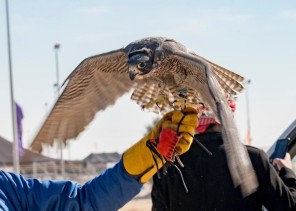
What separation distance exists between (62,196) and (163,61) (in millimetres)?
1223

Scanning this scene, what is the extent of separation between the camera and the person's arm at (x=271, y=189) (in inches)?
155

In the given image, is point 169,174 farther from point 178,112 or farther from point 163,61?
point 178,112

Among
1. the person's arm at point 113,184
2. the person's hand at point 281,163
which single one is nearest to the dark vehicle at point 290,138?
the person's hand at point 281,163

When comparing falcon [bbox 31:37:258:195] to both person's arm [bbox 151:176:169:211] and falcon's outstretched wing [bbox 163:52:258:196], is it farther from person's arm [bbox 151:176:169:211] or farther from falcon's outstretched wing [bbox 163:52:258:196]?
person's arm [bbox 151:176:169:211]

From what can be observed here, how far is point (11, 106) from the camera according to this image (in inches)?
846

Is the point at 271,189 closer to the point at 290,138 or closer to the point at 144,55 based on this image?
the point at 290,138

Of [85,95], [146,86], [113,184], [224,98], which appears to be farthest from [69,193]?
[85,95]

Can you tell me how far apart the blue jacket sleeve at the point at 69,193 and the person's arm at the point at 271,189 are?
86 cm

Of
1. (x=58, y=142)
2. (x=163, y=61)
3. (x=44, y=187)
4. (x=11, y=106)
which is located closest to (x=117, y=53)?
(x=163, y=61)

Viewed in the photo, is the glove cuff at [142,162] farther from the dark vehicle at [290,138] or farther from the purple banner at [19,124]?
the purple banner at [19,124]

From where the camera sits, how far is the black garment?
3965 millimetres

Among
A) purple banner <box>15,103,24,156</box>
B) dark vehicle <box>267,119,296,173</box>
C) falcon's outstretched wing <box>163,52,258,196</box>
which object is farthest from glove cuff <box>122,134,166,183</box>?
purple banner <box>15,103,24,156</box>

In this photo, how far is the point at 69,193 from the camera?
3531mm

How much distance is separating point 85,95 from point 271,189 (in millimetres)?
1634
